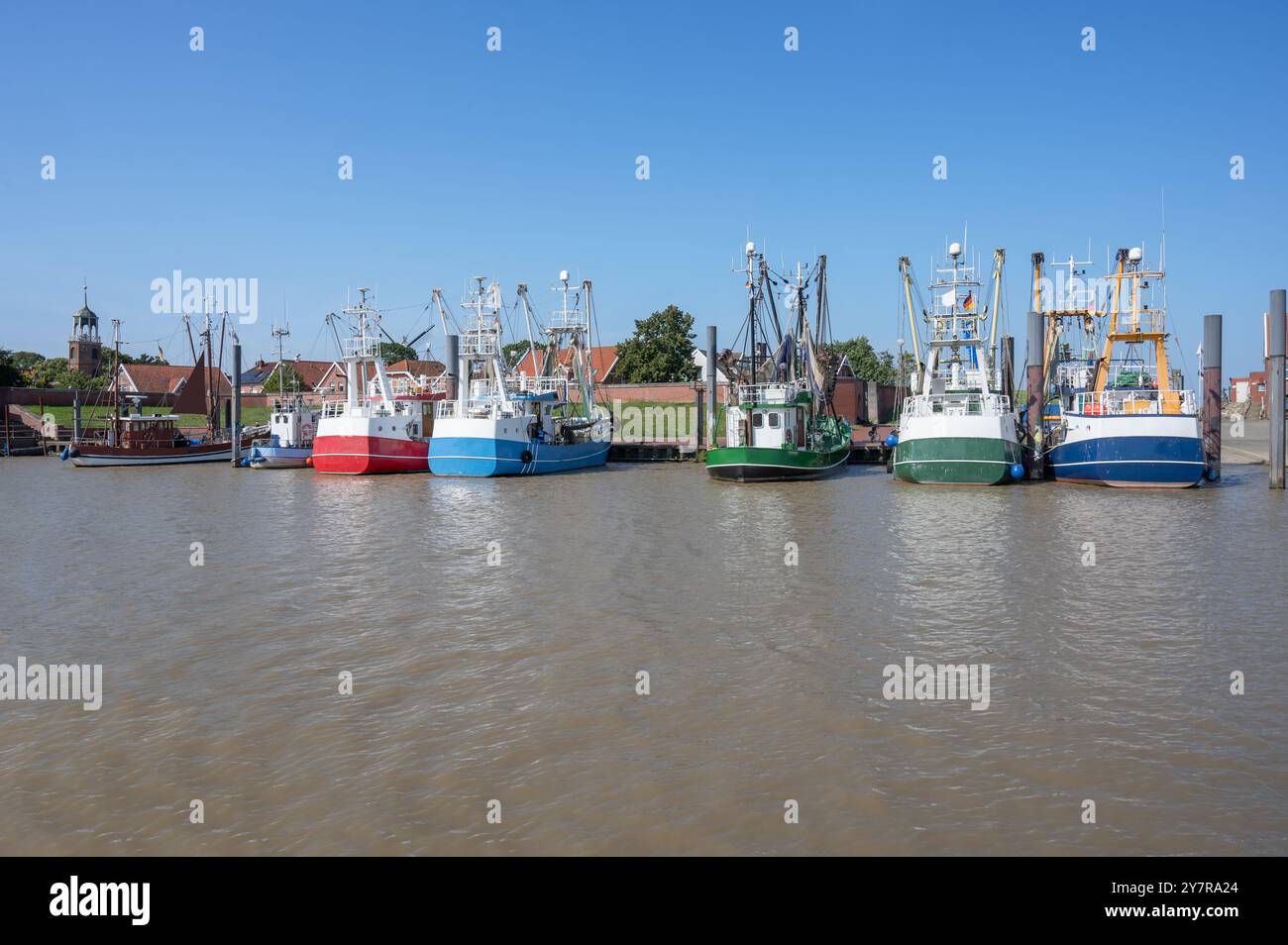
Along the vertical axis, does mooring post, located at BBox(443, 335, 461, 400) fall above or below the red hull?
above

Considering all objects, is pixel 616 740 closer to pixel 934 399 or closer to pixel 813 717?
pixel 813 717

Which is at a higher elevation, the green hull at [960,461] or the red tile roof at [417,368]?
the red tile roof at [417,368]

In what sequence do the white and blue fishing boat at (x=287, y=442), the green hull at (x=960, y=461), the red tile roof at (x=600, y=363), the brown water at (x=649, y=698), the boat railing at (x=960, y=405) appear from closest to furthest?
the brown water at (x=649, y=698) → the green hull at (x=960, y=461) → the boat railing at (x=960, y=405) → the white and blue fishing boat at (x=287, y=442) → the red tile roof at (x=600, y=363)

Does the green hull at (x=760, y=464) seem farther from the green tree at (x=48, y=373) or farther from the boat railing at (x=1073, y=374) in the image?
the green tree at (x=48, y=373)

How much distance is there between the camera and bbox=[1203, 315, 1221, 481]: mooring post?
1430 inches

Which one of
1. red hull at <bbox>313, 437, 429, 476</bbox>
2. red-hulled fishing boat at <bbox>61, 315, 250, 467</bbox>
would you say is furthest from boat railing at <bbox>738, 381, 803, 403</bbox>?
red-hulled fishing boat at <bbox>61, 315, 250, 467</bbox>

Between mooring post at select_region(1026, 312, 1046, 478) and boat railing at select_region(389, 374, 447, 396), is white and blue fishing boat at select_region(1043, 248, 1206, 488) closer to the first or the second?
mooring post at select_region(1026, 312, 1046, 478)

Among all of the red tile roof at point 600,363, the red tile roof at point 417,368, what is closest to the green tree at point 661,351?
the red tile roof at point 600,363

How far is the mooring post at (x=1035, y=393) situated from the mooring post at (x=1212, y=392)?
6.27m

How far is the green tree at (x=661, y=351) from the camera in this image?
293 feet

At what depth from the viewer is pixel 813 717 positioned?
34.7 ft

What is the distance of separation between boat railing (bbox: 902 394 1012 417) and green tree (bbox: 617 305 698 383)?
1971 inches
